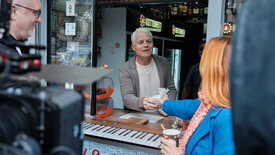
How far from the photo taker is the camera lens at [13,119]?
0.55 m

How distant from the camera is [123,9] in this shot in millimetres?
5980

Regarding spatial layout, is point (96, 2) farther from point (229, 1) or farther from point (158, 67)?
point (229, 1)

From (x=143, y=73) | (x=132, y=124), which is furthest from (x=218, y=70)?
(x=143, y=73)

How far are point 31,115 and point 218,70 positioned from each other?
1.07 m

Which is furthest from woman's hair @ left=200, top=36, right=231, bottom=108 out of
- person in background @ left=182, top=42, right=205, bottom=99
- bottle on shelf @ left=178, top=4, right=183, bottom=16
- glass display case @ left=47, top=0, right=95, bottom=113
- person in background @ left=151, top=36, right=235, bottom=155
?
bottle on shelf @ left=178, top=4, right=183, bottom=16

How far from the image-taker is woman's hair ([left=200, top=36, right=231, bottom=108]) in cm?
139

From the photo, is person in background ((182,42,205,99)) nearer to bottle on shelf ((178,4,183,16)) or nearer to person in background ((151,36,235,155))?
person in background ((151,36,235,155))

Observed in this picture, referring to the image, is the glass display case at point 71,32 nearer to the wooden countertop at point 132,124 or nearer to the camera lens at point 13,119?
the wooden countertop at point 132,124

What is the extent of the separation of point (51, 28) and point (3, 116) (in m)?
3.64

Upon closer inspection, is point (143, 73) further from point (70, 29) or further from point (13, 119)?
point (13, 119)

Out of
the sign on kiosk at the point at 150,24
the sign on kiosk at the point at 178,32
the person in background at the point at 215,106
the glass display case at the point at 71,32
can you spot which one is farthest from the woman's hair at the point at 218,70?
the sign on kiosk at the point at 178,32

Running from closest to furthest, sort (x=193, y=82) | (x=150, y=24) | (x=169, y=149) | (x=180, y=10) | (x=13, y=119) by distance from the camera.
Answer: (x=13, y=119) < (x=169, y=149) < (x=193, y=82) < (x=150, y=24) < (x=180, y=10)

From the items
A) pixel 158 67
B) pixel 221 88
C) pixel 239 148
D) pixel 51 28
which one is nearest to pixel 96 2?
pixel 51 28

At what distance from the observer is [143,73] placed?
348 cm
